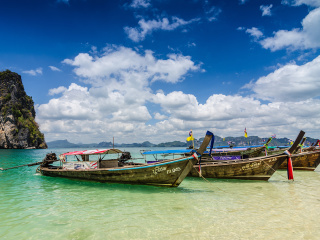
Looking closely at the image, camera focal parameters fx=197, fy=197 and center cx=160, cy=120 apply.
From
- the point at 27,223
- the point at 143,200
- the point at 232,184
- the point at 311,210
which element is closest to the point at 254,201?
the point at 311,210

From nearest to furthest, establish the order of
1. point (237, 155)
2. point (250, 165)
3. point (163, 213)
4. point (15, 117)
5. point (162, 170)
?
1. point (163, 213)
2. point (162, 170)
3. point (250, 165)
4. point (237, 155)
5. point (15, 117)

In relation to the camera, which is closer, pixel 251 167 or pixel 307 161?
pixel 251 167

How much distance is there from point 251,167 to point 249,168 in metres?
0.16

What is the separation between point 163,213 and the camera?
26.8 ft

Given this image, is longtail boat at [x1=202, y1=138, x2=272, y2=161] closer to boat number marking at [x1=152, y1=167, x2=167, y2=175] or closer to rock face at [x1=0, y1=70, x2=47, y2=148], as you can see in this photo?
boat number marking at [x1=152, y1=167, x2=167, y2=175]

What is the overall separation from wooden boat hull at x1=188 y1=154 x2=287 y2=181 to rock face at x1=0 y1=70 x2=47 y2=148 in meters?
109

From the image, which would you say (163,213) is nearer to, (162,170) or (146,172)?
(162,170)

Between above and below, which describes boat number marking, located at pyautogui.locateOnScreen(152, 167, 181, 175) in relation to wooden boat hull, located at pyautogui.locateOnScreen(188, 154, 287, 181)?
above

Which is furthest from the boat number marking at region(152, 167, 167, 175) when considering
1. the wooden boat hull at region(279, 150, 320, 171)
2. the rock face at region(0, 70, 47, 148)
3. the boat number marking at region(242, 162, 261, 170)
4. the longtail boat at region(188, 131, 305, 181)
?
the rock face at region(0, 70, 47, 148)

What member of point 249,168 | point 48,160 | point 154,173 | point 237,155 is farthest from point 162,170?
point 48,160

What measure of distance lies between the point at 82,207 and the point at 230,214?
6.66 m

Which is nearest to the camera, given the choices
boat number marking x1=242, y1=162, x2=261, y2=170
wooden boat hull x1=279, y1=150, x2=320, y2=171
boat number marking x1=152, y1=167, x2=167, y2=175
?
boat number marking x1=152, y1=167, x2=167, y2=175

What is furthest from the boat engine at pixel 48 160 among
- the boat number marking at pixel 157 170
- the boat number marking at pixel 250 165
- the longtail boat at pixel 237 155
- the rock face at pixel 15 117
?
the rock face at pixel 15 117

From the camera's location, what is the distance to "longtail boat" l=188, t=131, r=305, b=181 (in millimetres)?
14414
